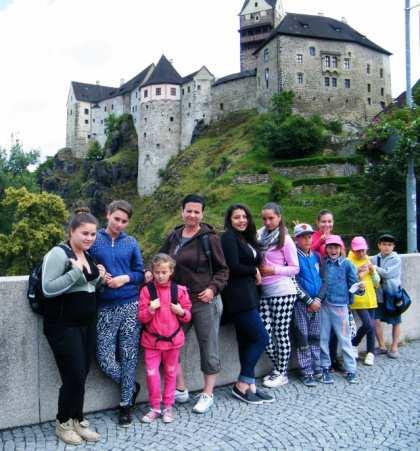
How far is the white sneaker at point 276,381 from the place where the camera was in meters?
5.97

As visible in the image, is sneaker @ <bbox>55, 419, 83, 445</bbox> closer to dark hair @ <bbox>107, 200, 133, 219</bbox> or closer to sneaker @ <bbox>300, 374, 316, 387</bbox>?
dark hair @ <bbox>107, 200, 133, 219</bbox>

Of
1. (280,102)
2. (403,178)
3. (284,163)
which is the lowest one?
(403,178)

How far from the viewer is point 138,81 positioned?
79.8 metres

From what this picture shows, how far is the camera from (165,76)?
217 ft

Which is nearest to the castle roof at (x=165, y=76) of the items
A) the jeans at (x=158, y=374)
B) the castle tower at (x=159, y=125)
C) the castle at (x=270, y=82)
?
the castle tower at (x=159, y=125)

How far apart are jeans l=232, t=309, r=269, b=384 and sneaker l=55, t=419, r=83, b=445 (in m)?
1.98

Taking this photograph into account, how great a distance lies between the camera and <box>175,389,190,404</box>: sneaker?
17.7 ft

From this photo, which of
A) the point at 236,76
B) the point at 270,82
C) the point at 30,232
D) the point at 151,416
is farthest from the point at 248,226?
the point at 236,76

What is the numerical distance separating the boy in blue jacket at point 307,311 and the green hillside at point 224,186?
86.3 feet

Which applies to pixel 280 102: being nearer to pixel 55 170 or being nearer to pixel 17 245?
pixel 17 245

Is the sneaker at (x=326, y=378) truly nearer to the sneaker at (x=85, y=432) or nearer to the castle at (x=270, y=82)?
the sneaker at (x=85, y=432)

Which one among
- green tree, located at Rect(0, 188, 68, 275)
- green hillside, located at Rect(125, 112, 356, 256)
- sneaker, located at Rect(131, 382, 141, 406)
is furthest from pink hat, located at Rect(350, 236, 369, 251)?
green tree, located at Rect(0, 188, 68, 275)

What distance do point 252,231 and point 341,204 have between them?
3225 cm

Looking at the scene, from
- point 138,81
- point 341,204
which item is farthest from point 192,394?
point 138,81
